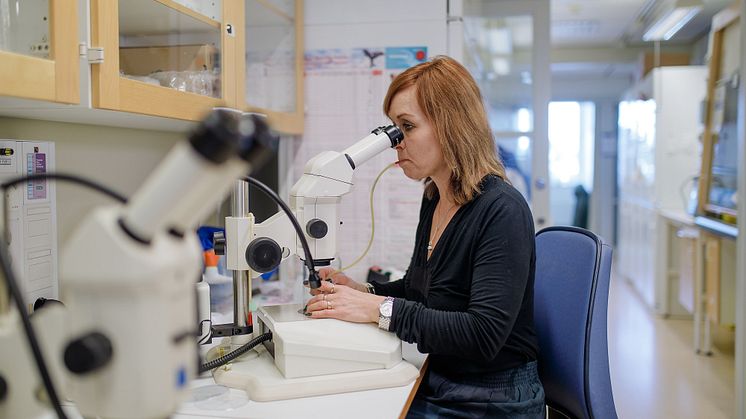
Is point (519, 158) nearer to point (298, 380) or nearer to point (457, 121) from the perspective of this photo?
point (457, 121)

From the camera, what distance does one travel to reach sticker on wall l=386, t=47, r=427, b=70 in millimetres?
2387

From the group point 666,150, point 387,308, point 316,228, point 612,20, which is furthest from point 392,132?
point 612,20

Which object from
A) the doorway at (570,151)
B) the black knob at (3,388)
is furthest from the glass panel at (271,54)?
the doorway at (570,151)

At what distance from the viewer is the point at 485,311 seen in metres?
1.33

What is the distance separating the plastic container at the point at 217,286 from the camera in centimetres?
204

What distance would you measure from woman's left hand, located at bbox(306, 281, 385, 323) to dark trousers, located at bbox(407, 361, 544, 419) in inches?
9.5

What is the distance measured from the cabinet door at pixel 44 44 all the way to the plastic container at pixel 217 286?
95cm

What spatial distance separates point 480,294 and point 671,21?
4.47 m

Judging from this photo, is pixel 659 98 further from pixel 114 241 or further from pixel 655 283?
pixel 114 241

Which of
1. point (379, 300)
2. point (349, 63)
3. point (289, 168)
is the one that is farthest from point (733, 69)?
point (379, 300)

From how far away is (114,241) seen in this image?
1.91 feet

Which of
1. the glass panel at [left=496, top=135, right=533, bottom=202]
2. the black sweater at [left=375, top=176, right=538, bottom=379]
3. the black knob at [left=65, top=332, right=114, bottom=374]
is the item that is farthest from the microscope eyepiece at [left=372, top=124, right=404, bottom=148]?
the glass panel at [left=496, top=135, right=533, bottom=202]

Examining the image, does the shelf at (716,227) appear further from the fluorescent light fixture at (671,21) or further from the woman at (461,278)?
the woman at (461,278)

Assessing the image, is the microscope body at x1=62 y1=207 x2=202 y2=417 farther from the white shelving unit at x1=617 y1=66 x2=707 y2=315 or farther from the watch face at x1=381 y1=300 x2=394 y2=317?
the white shelving unit at x1=617 y1=66 x2=707 y2=315
